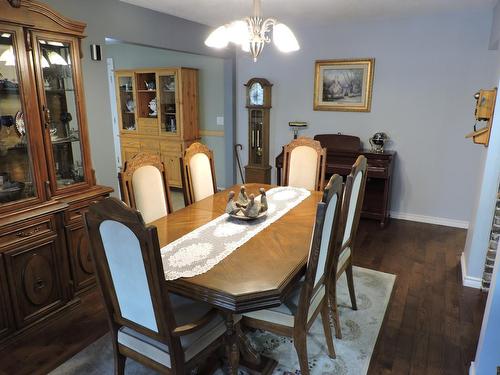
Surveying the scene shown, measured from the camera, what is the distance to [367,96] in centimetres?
445

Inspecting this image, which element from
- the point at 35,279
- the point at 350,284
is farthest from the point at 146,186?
the point at 350,284

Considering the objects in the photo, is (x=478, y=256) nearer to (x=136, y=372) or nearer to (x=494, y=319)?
(x=494, y=319)

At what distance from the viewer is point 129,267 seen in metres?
1.45

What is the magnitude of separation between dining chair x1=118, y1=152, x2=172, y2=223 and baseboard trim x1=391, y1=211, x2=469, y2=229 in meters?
3.16

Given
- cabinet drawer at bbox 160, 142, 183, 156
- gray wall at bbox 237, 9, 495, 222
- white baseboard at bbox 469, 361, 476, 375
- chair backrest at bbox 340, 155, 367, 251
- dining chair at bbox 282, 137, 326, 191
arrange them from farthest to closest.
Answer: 1. cabinet drawer at bbox 160, 142, 183, 156
2. gray wall at bbox 237, 9, 495, 222
3. dining chair at bbox 282, 137, 326, 191
4. chair backrest at bbox 340, 155, 367, 251
5. white baseboard at bbox 469, 361, 476, 375

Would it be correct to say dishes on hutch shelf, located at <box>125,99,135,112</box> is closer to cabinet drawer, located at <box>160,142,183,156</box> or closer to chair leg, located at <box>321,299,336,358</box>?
cabinet drawer, located at <box>160,142,183,156</box>

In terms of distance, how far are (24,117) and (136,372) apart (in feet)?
5.66

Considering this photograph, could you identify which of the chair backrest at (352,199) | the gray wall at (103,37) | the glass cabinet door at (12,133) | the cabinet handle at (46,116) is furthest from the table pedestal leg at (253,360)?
the gray wall at (103,37)

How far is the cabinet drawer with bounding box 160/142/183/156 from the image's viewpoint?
18.4 ft

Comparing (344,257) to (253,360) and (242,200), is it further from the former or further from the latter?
(253,360)

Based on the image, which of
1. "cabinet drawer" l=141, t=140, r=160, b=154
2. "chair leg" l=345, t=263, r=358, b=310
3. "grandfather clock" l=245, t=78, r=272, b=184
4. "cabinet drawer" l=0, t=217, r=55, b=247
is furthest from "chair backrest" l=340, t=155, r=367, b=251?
"cabinet drawer" l=141, t=140, r=160, b=154

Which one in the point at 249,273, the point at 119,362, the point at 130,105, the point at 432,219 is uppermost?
the point at 130,105

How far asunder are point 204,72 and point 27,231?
3.94 metres

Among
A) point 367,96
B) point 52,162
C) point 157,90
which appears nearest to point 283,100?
point 367,96
